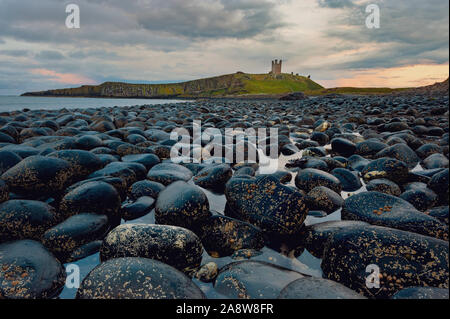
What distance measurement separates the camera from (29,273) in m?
1.55

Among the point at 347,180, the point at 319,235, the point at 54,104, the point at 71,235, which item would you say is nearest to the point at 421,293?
the point at 319,235

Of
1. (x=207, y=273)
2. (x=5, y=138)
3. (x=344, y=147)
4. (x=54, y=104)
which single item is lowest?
(x=207, y=273)

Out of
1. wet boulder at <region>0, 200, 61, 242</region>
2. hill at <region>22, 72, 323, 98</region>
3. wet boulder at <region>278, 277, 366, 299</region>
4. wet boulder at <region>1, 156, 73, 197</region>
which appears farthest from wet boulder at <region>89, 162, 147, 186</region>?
hill at <region>22, 72, 323, 98</region>

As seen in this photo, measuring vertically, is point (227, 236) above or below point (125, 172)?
below

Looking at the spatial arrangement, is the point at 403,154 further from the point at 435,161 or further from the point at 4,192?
the point at 4,192

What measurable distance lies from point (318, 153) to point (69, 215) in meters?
3.90

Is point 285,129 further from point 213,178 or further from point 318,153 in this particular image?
point 213,178

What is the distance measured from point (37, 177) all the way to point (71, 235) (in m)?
1.15

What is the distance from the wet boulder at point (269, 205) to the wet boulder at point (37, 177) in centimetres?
198

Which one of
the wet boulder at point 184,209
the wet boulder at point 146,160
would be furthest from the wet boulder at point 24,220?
the wet boulder at point 146,160

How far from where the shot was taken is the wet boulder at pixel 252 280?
1.46m

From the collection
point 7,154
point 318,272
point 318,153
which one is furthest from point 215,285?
point 318,153

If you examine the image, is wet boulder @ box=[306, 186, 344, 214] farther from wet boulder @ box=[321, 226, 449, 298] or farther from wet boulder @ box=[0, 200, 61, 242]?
wet boulder @ box=[0, 200, 61, 242]

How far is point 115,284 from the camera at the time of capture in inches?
52.8
